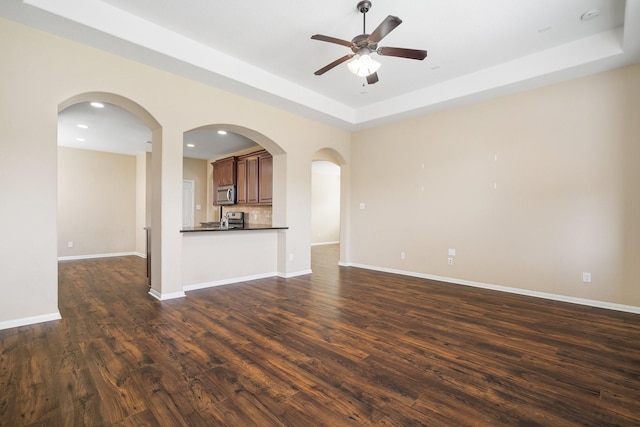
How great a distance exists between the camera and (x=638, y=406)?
1687mm

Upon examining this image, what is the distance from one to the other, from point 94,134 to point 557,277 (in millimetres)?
8554

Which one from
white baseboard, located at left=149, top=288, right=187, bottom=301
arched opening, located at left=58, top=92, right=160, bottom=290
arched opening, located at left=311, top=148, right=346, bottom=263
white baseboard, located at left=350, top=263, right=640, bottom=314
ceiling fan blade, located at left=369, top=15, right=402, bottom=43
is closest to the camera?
ceiling fan blade, located at left=369, top=15, right=402, bottom=43

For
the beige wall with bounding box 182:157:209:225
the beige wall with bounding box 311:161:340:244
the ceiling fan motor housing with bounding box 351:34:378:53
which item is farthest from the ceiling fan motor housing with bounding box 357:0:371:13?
the beige wall with bounding box 311:161:340:244

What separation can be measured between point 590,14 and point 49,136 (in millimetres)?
5590

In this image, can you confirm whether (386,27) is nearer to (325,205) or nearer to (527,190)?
(527,190)

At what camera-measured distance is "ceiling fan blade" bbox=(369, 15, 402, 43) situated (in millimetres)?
2250

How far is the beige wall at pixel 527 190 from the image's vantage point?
11.3 feet

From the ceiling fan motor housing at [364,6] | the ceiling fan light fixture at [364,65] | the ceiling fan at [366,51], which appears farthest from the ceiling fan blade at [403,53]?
the ceiling fan motor housing at [364,6]

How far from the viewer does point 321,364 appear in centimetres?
214

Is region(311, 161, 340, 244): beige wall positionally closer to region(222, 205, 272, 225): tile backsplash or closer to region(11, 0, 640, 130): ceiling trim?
region(222, 205, 272, 225): tile backsplash

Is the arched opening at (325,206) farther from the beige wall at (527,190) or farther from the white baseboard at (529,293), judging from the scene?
the white baseboard at (529,293)

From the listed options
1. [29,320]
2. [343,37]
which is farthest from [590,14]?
[29,320]

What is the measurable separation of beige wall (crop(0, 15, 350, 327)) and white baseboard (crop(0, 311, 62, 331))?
13mm

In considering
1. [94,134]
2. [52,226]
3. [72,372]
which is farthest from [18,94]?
[94,134]
